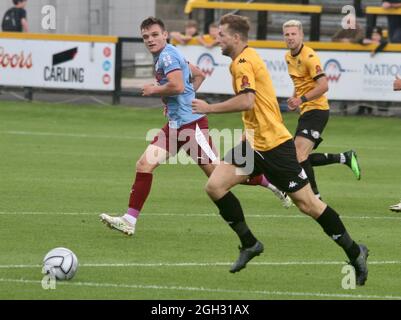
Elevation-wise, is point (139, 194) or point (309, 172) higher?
point (139, 194)

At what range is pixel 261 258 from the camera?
1141 cm

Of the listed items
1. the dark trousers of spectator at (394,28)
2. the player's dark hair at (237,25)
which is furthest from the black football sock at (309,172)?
the dark trousers of spectator at (394,28)

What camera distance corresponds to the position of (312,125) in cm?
1520

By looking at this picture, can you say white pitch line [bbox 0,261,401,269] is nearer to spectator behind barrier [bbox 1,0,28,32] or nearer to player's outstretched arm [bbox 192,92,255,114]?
player's outstretched arm [bbox 192,92,255,114]

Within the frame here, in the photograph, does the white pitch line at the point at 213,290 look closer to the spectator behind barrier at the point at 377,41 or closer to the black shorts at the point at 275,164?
the black shorts at the point at 275,164

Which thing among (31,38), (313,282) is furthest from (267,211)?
(31,38)

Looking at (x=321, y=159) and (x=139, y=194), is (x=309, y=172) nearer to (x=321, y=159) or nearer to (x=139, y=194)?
(x=321, y=159)

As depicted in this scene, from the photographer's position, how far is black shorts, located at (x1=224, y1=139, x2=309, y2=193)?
412 inches

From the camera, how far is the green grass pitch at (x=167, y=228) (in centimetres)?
992

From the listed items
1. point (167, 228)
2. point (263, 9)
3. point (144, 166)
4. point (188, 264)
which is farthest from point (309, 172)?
point (263, 9)

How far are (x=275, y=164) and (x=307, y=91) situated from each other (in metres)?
4.74

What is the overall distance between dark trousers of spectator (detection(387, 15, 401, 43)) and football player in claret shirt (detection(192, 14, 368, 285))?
16579 millimetres
